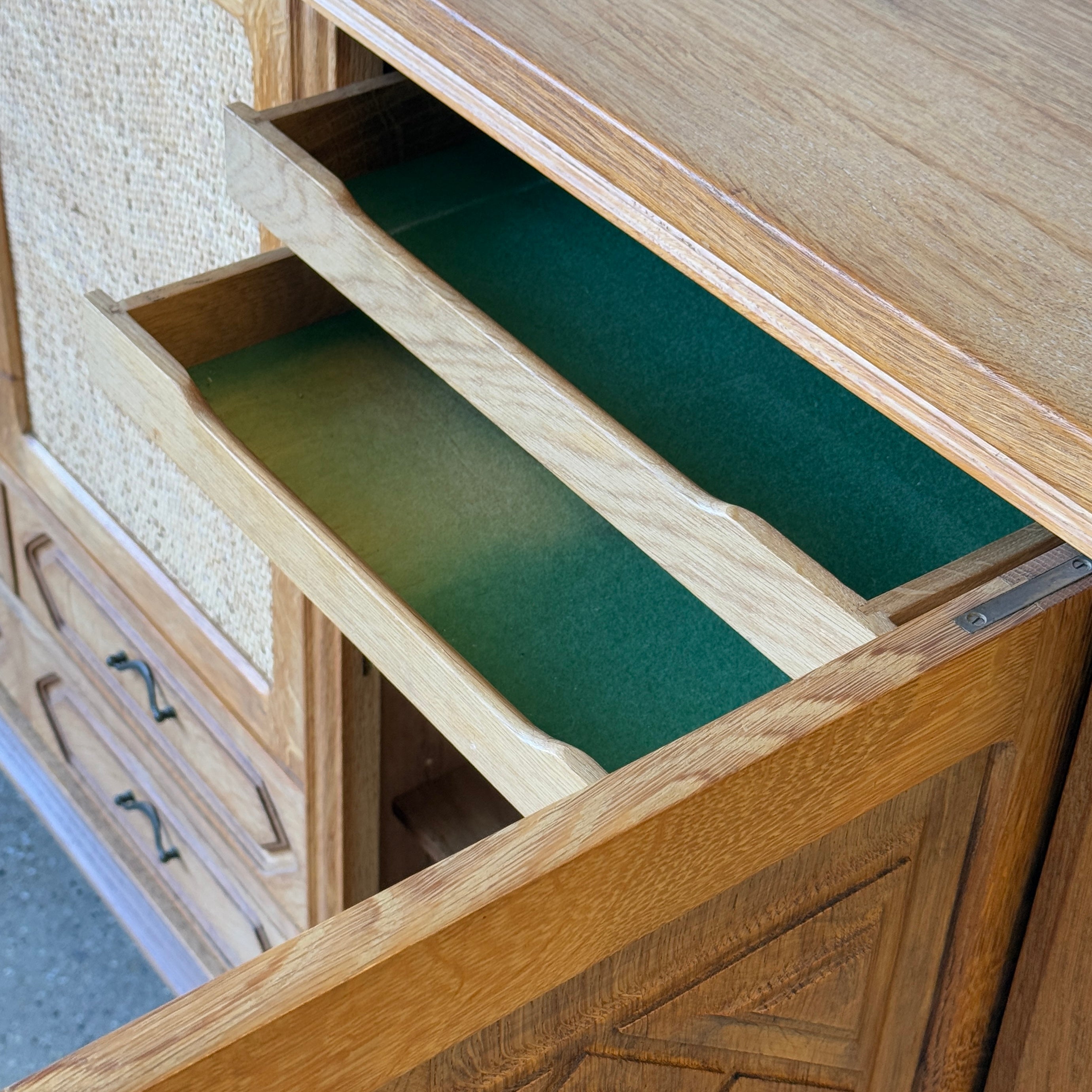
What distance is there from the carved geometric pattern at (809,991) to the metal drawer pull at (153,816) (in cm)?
95

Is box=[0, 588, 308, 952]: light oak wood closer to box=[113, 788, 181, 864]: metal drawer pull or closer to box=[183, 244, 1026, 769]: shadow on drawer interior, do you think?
box=[113, 788, 181, 864]: metal drawer pull

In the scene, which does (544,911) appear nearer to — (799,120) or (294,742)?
(799,120)

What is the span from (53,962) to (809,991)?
48.9 inches

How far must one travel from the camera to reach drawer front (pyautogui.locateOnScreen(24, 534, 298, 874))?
3.97 feet

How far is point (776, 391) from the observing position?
812 mm

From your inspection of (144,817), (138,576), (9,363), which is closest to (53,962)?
(144,817)

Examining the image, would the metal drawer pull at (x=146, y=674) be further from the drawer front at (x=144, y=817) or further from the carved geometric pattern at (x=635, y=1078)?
the carved geometric pattern at (x=635, y=1078)

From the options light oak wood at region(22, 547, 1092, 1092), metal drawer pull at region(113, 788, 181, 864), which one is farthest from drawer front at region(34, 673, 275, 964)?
light oak wood at region(22, 547, 1092, 1092)

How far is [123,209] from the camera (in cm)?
106

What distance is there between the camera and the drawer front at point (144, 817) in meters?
1.33

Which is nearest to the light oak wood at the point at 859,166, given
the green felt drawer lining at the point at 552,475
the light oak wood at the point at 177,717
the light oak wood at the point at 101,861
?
the green felt drawer lining at the point at 552,475

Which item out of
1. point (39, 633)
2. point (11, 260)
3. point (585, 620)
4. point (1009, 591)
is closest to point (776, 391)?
point (585, 620)

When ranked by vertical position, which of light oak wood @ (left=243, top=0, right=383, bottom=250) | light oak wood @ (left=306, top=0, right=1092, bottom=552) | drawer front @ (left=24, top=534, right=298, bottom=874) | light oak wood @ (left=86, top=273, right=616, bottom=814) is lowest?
drawer front @ (left=24, top=534, right=298, bottom=874)

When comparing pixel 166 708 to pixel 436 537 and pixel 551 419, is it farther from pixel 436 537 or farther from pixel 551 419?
pixel 551 419
